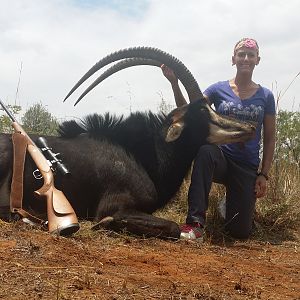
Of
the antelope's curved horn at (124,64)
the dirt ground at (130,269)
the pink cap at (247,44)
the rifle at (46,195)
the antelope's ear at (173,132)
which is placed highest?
the pink cap at (247,44)

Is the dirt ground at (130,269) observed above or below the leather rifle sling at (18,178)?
below

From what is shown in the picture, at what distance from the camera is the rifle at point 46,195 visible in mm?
4027

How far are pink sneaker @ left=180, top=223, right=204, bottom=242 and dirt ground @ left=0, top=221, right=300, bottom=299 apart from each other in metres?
0.19

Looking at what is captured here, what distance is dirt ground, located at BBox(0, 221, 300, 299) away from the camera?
270cm

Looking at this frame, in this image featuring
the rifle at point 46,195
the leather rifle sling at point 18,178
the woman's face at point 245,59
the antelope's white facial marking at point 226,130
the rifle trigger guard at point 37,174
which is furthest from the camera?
the woman's face at point 245,59

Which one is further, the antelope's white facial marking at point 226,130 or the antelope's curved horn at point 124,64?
the antelope's curved horn at point 124,64

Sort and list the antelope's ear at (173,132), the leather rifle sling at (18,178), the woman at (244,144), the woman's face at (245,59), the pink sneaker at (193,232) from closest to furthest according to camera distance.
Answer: the leather rifle sling at (18,178)
the pink sneaker at (193,232)
the antelope's ear at (173,132)
the woman at (244,144)
the woman's face at (245,59)

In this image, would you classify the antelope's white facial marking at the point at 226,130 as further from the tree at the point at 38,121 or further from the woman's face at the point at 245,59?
the tree at the point at 38,121

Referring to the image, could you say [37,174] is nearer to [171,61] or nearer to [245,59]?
[171,61]

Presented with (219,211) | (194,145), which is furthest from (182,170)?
(219,211)

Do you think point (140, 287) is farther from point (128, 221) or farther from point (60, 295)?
point (128, 221)

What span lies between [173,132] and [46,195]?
1718 mm

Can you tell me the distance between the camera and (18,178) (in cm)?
473

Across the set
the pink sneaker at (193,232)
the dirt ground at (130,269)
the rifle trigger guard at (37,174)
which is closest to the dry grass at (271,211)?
the pink sneaker at (193,232)
